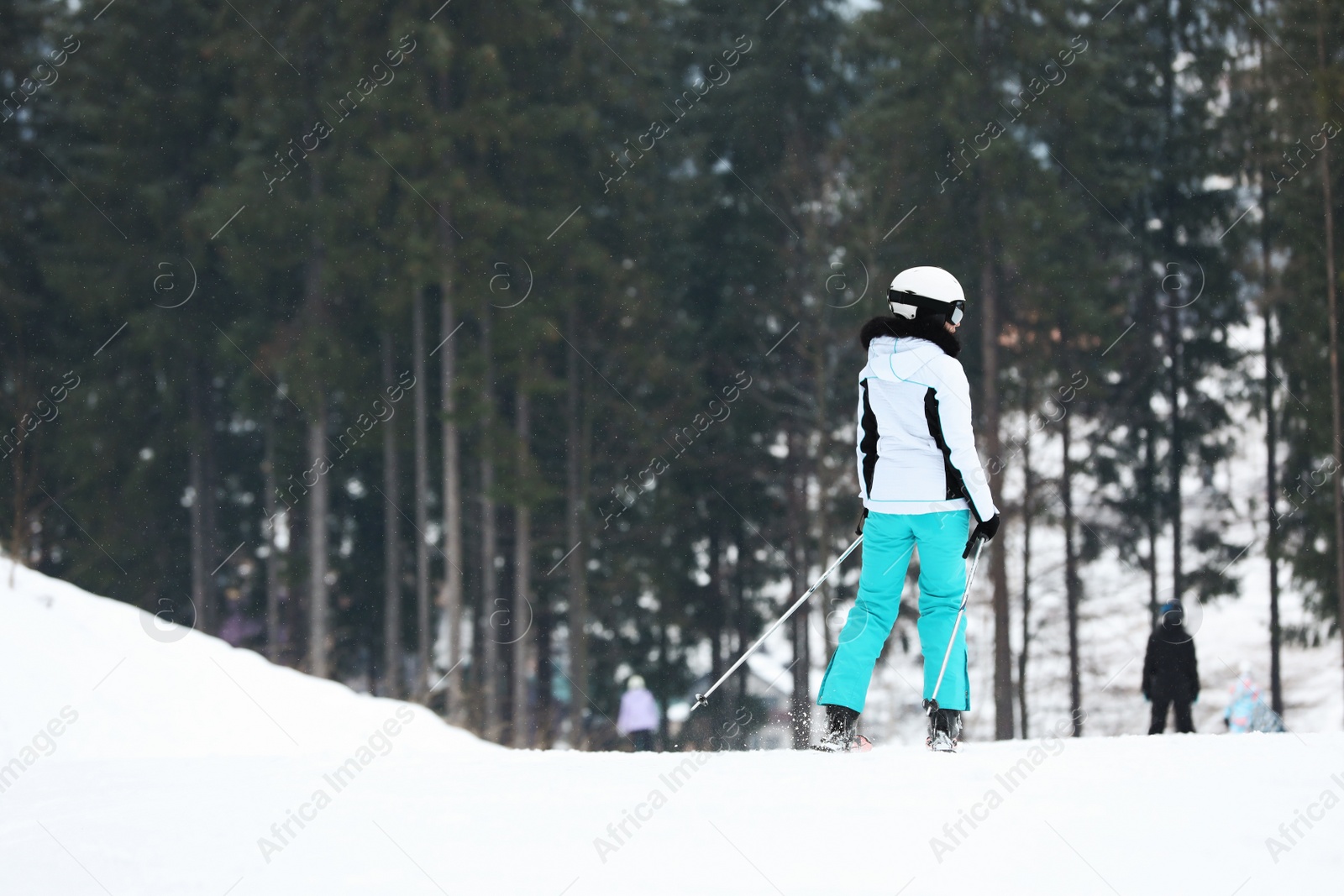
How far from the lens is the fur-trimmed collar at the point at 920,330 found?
4703 mm

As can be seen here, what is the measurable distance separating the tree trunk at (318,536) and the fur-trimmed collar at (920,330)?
1877cm

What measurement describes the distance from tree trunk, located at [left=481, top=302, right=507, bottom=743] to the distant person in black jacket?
12673 millimetres

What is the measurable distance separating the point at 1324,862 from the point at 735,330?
21365 millimetres

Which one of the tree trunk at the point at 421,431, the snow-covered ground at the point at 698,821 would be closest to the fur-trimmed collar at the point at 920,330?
the snow-covered ground at the point at 698,821

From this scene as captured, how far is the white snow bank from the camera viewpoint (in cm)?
725

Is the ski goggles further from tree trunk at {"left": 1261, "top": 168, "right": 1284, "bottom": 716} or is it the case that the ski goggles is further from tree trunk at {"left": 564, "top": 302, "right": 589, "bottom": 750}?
tree trunk at {"left": 1261, "top": 168, "right": 1284, "bottom": 716}

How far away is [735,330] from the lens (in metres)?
24.1

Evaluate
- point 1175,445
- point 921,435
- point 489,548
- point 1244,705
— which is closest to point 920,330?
point 921,435

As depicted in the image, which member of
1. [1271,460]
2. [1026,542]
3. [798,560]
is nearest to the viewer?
[1026,542]

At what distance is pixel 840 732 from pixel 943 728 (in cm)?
38

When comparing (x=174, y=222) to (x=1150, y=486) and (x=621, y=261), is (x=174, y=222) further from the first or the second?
(x=1150, y=486)

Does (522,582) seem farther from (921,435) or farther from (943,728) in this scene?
(921,435)

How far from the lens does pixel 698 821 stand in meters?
A: 3.47

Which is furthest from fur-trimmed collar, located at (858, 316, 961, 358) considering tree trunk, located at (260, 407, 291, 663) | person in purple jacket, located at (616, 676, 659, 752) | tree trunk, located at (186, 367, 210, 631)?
tree trunk, located at (186, 367, 210, 631)
